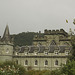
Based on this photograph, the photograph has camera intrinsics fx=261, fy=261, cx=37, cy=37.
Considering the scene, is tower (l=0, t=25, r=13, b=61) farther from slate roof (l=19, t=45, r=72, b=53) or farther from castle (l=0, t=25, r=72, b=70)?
slate roof (l=19, t=45, r=72, b=53)

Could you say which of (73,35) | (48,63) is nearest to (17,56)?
(48,63)

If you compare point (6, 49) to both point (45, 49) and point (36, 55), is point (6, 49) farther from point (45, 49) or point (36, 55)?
point (45, 49)

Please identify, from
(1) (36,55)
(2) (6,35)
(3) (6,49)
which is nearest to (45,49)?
(1) (36,55)

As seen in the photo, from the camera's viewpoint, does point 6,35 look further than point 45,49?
Yes

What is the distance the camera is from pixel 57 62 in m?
58.7

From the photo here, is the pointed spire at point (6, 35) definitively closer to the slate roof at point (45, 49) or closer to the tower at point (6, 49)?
the tower at point (6, 49)

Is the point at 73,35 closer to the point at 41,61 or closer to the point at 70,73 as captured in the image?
the point at 70,73

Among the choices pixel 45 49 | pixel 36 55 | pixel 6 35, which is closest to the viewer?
pixel 45 49

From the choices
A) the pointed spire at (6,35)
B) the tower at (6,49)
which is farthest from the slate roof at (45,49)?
the pointed spire at (6,35)

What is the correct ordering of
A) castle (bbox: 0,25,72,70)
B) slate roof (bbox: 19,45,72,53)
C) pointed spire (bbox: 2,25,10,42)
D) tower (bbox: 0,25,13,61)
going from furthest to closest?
pointed spire (bbox: 2,25,10,42) → tower (bbox: 0,25,13,61) → slate roof (bbox: 19,45,72,53) → castle (bbox: 0,25,72,70)

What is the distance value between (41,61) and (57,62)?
12.1 feet

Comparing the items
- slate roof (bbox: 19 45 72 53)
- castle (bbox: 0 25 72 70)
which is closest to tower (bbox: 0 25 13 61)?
castle (bbox: 0 25 72 70)

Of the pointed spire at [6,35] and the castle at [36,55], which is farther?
the pointed spire at [6,35]

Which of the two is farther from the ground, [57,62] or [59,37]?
[59,37]
